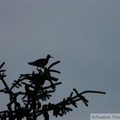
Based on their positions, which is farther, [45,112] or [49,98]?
[49,98]

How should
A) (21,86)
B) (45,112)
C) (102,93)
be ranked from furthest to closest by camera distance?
(21,86)
(45,112)
(102,93)

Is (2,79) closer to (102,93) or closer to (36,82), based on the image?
(36,82)

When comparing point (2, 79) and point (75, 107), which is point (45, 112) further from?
point (2, 79)

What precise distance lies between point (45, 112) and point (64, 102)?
15.6 inches

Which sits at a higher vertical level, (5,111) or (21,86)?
(21,86)

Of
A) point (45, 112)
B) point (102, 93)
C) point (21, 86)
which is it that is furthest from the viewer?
point (21, 86)

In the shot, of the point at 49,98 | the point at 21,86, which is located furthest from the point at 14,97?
the point at 49,98

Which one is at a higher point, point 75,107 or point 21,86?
point 21,86

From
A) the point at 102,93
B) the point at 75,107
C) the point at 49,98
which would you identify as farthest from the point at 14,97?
the point at 102,93

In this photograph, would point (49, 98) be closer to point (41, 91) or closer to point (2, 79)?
point (41, 91)

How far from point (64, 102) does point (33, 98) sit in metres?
0.56

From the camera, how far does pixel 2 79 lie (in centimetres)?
575

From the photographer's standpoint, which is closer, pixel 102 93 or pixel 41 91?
pixel 102 93

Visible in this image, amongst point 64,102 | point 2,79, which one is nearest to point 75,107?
point 64,102
